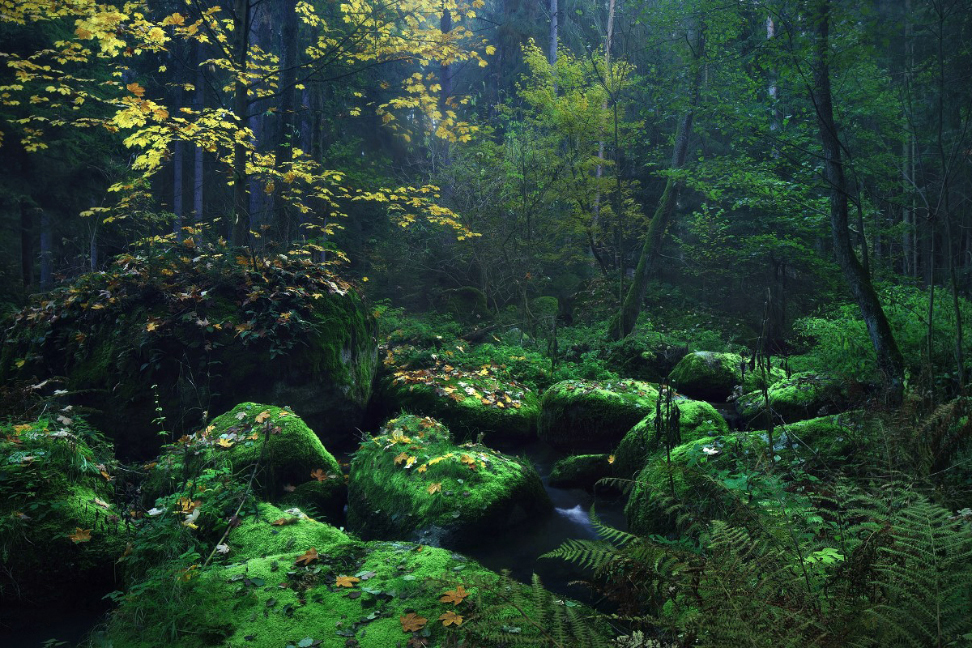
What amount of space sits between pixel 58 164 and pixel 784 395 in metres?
16.0

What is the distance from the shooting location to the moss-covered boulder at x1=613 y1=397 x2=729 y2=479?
5816mm

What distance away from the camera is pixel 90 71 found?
1277 centimetres

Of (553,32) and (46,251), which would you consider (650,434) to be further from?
(553,32)

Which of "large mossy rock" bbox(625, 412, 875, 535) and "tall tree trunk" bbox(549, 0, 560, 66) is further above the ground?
"tall tree trunk" bbox(549, 0, 560, 66)

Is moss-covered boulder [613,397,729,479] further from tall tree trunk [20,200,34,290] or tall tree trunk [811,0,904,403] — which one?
tall tree trunk [20,200,34,290]

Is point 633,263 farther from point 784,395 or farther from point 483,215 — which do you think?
point 784,395

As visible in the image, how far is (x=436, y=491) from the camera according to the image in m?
5.19

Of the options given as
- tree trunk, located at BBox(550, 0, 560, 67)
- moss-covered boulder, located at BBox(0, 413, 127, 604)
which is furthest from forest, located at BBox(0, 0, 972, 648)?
tree trunk, located at BBox(550, 0, 560, 67)

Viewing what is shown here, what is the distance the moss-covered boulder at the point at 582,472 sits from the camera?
21.6 feet

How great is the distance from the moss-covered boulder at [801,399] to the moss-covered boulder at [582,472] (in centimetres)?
176

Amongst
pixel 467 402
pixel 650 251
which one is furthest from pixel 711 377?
pixel 650 251

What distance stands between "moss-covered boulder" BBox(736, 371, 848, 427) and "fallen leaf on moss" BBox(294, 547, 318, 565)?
4.71 m

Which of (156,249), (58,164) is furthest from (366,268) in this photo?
(156,249)

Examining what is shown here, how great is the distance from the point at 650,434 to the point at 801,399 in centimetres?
240
